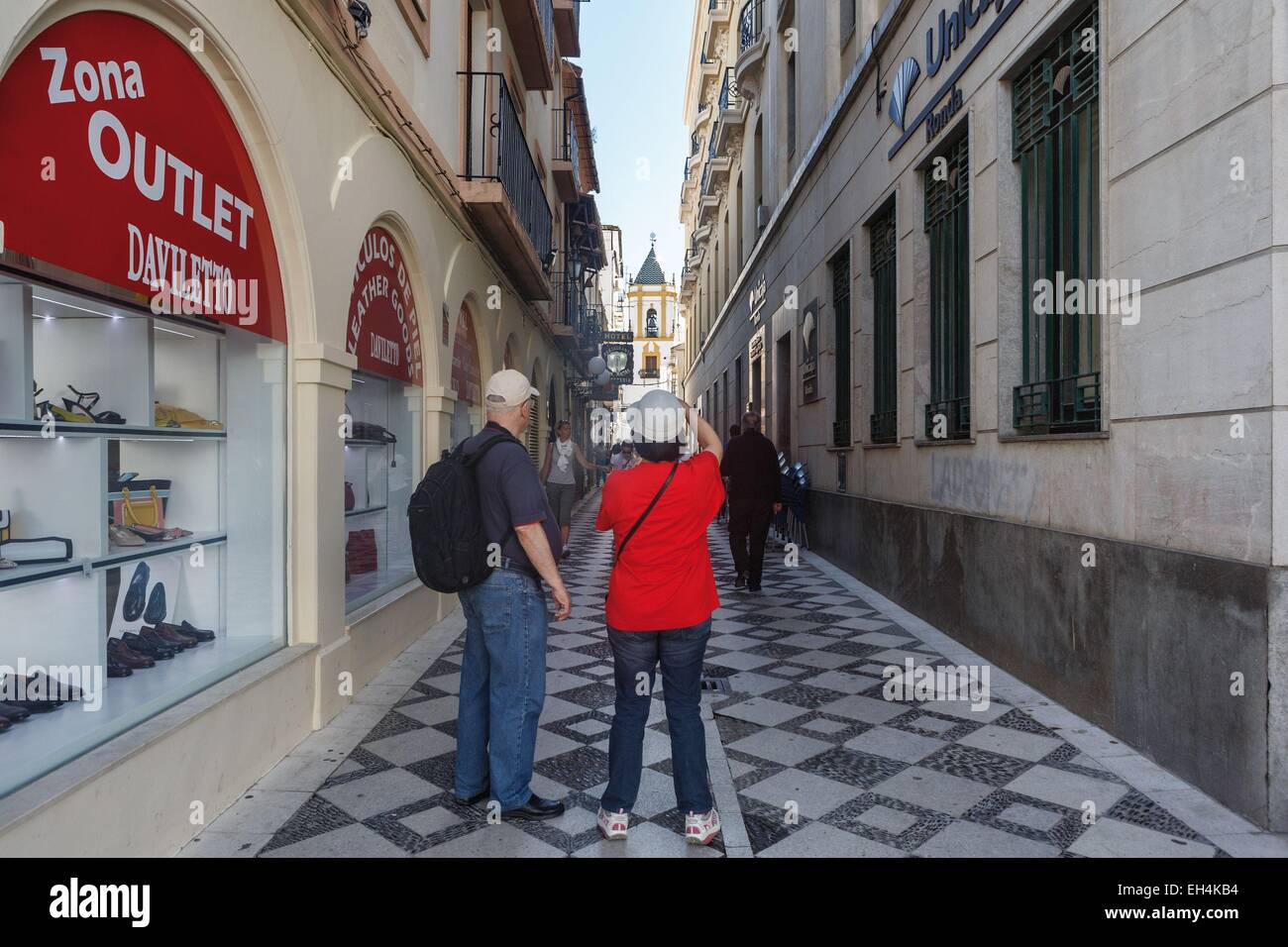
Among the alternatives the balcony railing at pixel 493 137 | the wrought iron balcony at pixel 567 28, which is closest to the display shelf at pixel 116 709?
the balcony railing at pixel 493 137

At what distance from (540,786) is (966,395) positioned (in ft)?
16.3

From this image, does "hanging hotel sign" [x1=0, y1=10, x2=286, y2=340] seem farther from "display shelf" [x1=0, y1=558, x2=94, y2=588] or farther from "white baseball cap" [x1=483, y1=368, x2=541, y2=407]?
"white baseball cap" [x1=483, y1=368, x2=541, y2=407]

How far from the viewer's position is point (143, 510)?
156 inches

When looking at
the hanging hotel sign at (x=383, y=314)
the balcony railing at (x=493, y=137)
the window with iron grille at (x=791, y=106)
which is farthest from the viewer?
the window with iron grille at (x=791, y=106)

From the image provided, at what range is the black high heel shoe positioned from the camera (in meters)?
3.46

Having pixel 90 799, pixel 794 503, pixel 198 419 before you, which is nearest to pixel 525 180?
pixel 794 503

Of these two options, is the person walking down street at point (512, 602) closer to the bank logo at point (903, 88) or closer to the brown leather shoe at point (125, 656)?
the brown leather shoe at point (125, 656)

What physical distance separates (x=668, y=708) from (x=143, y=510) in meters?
2.48

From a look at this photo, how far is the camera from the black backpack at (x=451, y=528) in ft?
11.4

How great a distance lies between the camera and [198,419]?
4336mm

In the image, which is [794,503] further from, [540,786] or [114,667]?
[114,667]

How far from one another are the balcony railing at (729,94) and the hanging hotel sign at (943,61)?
12019 millimetres

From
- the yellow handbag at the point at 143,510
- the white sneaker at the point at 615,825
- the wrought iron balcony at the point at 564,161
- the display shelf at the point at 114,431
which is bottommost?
the white sneaker at the point at 615,825

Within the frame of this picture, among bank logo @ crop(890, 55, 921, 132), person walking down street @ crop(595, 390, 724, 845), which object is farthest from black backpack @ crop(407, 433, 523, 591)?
bank logo @ crop(890, 55, 921, 132)
